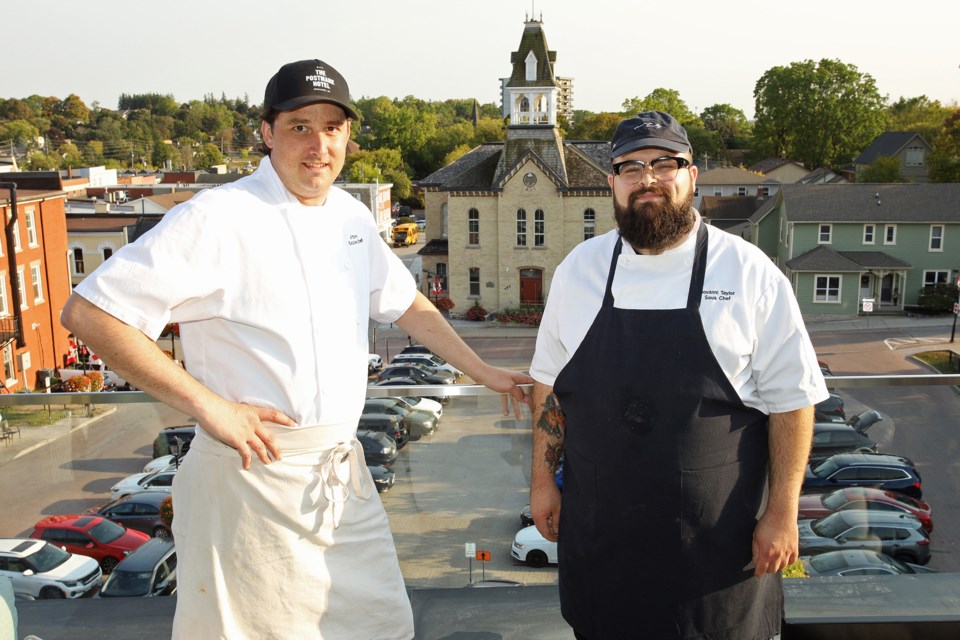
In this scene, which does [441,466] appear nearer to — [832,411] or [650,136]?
[832,411]

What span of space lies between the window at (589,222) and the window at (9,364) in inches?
904

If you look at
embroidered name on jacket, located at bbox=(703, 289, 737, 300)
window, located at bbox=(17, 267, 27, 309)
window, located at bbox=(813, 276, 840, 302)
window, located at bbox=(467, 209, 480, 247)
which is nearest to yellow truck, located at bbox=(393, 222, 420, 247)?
window, located at bbox=(467, 209, 480, 247)

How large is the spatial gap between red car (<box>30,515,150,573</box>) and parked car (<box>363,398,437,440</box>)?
111cm

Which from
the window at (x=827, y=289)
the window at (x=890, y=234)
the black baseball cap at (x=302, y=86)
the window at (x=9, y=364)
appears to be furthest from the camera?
the window at (x=890, y=234)

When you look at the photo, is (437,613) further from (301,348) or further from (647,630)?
(301,348)

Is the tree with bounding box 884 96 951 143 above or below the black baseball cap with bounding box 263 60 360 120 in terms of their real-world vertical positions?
above

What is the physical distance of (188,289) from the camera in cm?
222

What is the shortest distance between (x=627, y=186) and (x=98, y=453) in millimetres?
2621

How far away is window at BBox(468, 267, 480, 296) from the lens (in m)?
40.7

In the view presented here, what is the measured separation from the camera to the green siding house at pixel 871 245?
3800 cm

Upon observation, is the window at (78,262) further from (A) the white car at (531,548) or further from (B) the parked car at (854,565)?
(B) the parked car at (854,565)

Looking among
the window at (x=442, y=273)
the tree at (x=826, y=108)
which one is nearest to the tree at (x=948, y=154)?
the tree at (x=826, y=108)

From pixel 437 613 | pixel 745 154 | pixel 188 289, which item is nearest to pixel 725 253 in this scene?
pixel 188 289

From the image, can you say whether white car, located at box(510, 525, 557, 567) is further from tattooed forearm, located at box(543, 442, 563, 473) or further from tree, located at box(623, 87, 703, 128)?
tree, located at box(623, 87, 703, 128)
